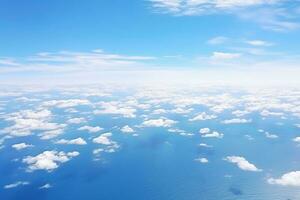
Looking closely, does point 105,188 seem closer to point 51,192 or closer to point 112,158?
point 51,192

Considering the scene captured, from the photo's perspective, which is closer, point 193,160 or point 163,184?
point 163,184

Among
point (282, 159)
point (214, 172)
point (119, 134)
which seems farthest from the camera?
point (119, 134)

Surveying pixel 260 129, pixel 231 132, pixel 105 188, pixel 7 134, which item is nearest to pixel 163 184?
pixel 105 188

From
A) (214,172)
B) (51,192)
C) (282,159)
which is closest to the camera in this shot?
(51,192)

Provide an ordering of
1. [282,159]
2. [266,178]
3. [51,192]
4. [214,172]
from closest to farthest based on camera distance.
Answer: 1. [51,192]
2. [266,178]
3. [214,172]
4. [282,159]

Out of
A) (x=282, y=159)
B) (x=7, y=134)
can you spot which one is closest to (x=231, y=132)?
(x=282, y=159)

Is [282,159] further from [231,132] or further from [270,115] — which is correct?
[270,115]
